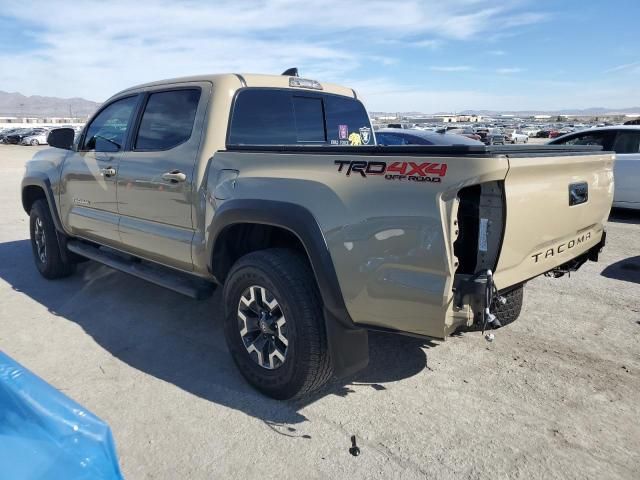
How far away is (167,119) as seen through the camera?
3986 mm

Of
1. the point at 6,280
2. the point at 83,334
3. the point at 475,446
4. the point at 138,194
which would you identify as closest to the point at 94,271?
the point at 6,280

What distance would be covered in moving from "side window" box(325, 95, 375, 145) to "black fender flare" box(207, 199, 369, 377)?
5.29ft

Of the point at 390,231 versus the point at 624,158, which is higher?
the point at 390,231

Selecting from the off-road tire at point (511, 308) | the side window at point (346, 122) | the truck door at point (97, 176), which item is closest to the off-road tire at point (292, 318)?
the off-road tire at point (511, 308)

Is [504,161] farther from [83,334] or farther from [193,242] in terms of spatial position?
[83,334]

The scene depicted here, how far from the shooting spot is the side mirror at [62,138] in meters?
5.06

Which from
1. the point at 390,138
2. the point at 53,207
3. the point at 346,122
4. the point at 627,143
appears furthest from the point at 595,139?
the point at 53,207

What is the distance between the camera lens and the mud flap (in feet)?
9.26

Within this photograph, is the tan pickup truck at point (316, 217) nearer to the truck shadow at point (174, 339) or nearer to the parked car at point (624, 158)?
the truck shadow at point (174, 339)

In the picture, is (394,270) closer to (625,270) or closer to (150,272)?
(150,272)

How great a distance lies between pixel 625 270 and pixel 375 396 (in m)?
4.03

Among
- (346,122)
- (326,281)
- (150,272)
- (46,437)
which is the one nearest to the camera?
(46,437)

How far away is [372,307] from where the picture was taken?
8.68ft

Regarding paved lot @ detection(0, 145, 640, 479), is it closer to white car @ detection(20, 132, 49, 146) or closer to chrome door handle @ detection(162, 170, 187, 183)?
chrome door handle @ detection(162, 170, 187, 183)
